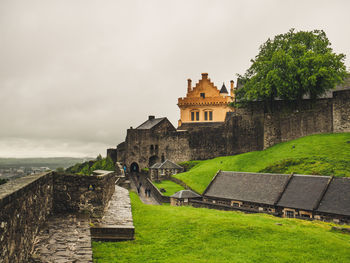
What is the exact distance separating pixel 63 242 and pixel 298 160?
2303cm

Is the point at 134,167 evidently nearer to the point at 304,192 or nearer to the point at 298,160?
the point at 298,160

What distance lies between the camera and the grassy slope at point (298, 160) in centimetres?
2252

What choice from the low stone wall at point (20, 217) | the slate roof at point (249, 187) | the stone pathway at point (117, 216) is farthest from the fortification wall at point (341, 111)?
the low stone wall at point (20, 217)

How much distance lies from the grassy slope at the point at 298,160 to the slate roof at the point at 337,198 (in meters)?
2.80

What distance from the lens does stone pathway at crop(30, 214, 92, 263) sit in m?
5.80

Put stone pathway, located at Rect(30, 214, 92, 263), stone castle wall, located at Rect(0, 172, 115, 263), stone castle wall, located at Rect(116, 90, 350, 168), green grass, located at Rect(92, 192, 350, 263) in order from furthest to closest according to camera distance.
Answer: stone castle wall, located at Rect(116, 90, 350, 168), green grass, located at Rect(92, 192, 350, 263), stone pathway, located at Rect(30, 214, 92, 263), stone castle wall, located at Rect(0, 172, 115, 263)

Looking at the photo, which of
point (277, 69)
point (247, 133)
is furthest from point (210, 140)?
point (277, 69)

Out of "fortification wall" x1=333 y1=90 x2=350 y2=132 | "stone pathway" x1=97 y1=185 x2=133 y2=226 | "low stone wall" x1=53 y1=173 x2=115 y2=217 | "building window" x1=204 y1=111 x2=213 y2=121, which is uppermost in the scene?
"building window" x1=204 y1=111 x2=213 y2=121

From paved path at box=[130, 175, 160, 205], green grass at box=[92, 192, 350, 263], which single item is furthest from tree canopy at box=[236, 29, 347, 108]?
green grass at box=[92, 192, 350, 263]

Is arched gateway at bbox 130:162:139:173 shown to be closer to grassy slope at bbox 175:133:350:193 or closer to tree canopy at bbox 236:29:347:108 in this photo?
grassy slope at bbox 175:133:350:193

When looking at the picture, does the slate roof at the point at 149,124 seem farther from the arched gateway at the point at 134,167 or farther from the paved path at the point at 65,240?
the paved path at the point at 65,240

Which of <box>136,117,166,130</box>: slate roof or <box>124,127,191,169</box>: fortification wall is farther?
<box>136,117,166,130</box>: slate roof

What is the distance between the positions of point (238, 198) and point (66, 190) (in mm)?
16193

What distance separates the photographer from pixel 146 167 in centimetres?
4850
